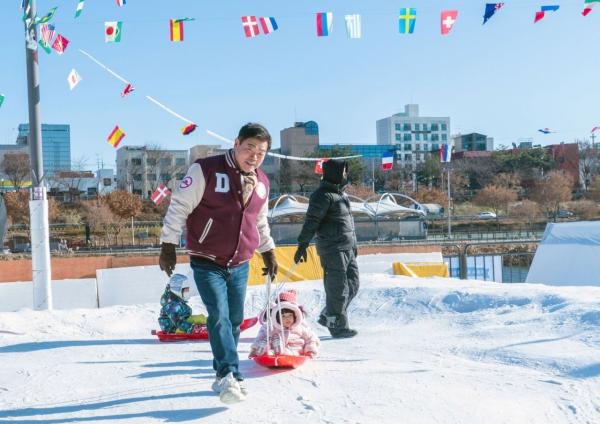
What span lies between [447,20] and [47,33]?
628 cm

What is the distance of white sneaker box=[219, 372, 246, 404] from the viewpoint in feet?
10.7

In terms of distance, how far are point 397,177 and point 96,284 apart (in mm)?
53935

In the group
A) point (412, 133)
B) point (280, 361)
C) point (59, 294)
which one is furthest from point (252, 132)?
point (412, 133)

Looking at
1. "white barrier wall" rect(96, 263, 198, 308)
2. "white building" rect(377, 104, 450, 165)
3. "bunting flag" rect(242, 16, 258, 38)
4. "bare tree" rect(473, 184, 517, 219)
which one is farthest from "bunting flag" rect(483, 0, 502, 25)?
"white building" rect(377, 104, 450, 165)

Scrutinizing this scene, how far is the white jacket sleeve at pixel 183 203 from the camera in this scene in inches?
137

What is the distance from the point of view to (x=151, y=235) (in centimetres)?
3803

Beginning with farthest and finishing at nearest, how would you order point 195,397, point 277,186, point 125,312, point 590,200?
1. point 277,186
2. point 590,200
3. point 125,312
4. point 195,397

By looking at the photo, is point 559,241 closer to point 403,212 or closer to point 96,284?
point 96,284

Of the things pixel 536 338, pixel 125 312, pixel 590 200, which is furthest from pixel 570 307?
pixel 590 200

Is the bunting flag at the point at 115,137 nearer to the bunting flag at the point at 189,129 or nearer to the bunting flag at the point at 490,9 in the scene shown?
the bunting flag at the point at 189,129

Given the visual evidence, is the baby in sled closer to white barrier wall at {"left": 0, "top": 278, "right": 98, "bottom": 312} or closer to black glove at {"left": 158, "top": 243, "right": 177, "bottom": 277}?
black glove at {"left": 158, "top": 243, "right": 177, "bottom": 277}

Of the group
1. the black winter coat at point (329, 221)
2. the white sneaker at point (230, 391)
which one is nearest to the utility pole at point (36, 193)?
the black winter coat at point (329, 221)

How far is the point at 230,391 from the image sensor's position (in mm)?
3271

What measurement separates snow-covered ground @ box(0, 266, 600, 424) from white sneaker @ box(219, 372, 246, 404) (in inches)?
1.9
